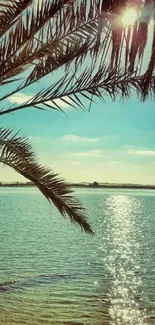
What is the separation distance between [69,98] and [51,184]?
1464 millimetres

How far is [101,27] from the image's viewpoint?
8.59 metres

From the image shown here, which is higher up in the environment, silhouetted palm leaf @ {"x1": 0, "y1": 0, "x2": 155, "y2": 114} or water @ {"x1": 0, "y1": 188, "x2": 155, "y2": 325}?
silhouetted palm leaf @ {"x1": 0, "y1": 0, "x2": 155, "y2": 114}

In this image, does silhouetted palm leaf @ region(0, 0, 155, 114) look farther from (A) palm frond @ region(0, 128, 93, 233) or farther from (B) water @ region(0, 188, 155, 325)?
(B) water @ region(0, 188, 155, 325)

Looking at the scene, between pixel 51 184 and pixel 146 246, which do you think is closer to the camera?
pixel 51 184

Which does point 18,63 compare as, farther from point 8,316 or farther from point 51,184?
point 8,316

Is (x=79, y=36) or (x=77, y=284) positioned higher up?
(x=79, y=36)

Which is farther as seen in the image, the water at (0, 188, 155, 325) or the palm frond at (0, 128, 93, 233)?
the water at (0, 188, 155, 325)

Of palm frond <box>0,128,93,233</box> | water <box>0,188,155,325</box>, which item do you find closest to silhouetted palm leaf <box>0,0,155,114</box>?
palm frond <box>0,128,93,233</box>

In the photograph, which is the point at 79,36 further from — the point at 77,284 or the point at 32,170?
the point at 77,284

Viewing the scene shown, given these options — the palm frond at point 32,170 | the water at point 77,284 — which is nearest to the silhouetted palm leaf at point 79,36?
the palm frond at point 32,170

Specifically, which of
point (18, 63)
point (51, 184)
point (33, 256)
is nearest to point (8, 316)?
point (51, 184)

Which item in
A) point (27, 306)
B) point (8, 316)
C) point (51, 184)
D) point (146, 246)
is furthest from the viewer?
point (146, 246)

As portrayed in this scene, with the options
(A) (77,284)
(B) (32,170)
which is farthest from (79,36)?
(A) (77,284)

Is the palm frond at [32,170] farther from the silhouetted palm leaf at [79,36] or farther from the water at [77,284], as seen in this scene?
the water at [77,284]
